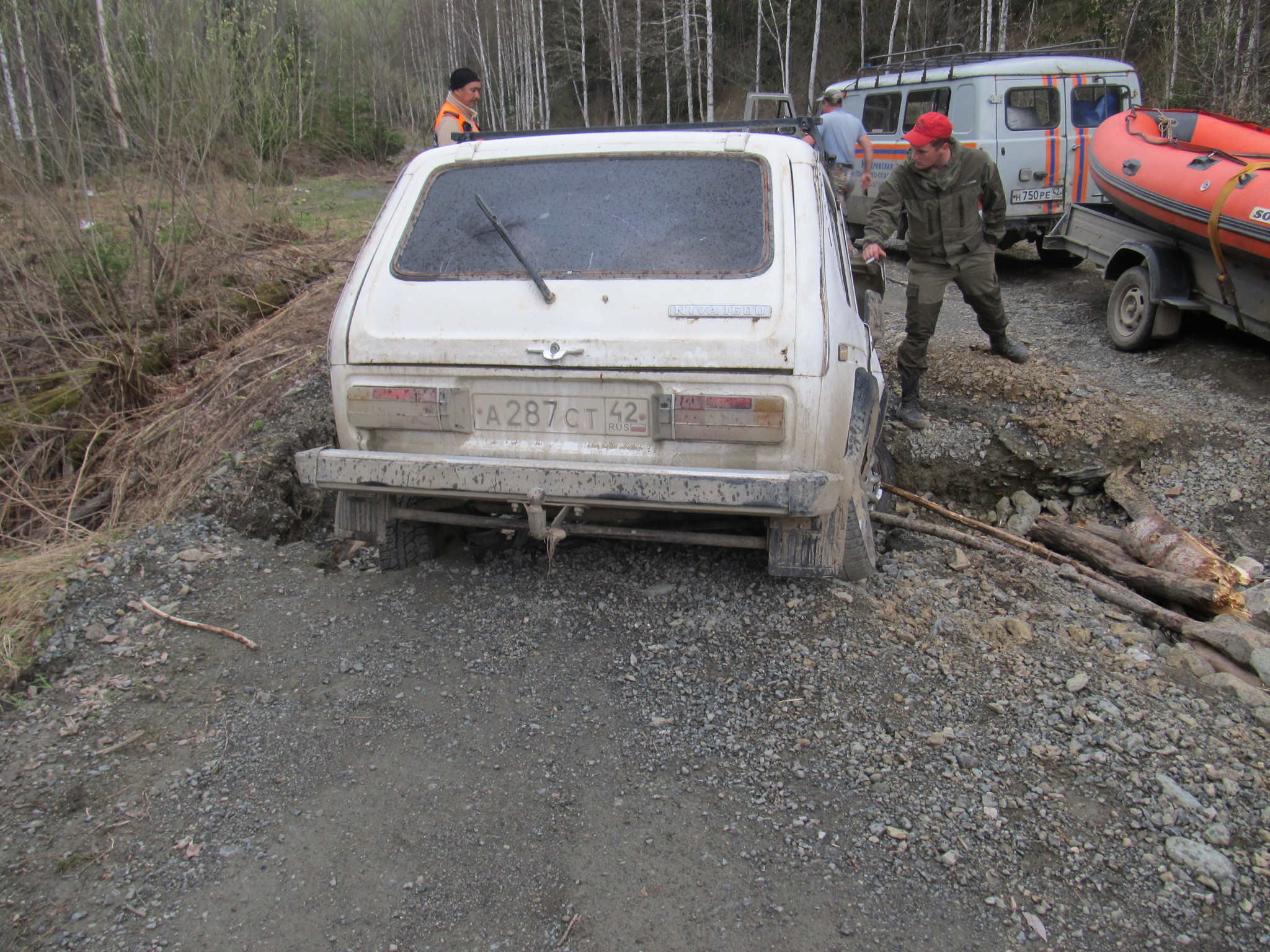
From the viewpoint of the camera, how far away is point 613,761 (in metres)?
2.60

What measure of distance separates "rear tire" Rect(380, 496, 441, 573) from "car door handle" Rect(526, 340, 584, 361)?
1051 millimetres

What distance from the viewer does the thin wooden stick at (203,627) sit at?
3227 millimetres

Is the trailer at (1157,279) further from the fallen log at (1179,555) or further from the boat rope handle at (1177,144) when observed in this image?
the fallen log at (1179,555)

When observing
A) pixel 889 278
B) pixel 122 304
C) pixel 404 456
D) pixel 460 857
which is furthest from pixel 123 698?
pixel 889 278

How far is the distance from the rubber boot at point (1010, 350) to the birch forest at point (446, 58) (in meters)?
5.96

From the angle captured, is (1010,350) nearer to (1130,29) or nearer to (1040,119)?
(1040,119)

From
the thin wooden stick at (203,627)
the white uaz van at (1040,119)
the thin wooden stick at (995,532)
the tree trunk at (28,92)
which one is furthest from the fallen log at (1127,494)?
the tree trunk at (28,92)

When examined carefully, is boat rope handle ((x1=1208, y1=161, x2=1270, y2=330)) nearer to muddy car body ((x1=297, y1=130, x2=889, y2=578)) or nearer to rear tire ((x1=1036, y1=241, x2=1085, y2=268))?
muddy car body ((x1=297, y1=130, x2=889, y2=578))

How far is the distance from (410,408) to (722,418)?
118cm

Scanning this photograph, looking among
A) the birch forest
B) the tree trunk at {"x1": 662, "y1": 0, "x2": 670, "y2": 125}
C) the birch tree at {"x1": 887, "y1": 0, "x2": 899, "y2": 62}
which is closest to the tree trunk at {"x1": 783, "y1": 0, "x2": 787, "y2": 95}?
the birch forest

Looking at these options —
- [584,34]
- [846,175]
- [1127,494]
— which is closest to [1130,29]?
[846,175]

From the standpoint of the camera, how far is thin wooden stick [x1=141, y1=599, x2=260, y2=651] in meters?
3.23

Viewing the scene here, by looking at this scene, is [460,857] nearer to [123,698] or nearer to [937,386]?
[123,698]

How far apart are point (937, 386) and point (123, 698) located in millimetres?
5266
